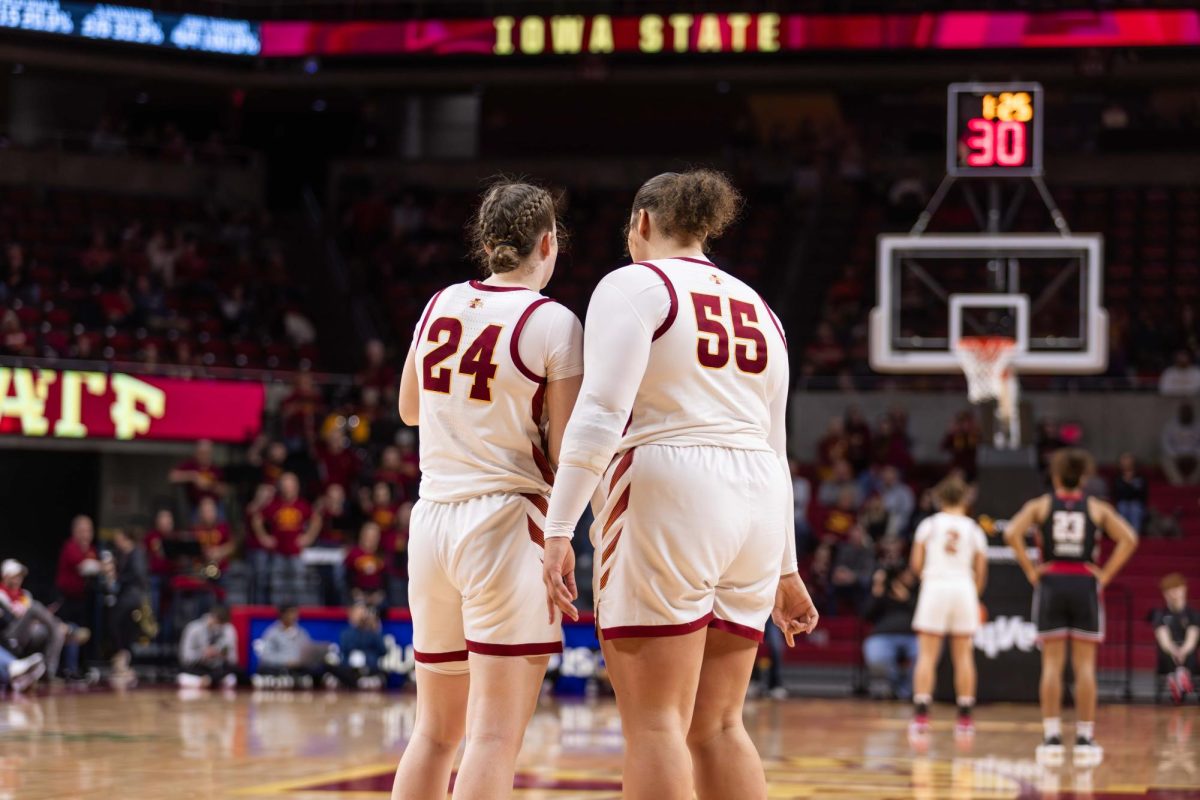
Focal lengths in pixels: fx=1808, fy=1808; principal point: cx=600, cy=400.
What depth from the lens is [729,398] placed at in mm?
5027

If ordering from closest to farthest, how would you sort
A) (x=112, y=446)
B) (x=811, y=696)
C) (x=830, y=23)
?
1. (x=811, y=696)
2. (x=112, y=446)
3. (x=830, y=23)

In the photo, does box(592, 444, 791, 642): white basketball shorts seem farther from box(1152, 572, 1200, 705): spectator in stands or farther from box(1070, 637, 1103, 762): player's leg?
box(1152, 572, 1200, 705): spectator in stands

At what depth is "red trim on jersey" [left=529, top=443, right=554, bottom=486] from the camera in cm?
523

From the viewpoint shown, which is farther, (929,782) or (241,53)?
(241,53)

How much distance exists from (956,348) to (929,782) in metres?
8.71

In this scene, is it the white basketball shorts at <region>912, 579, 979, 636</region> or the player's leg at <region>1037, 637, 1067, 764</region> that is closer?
the player's leg at <region>1037, 637, 1067, 764</region>

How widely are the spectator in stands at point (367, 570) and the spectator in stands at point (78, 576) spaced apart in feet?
8.82

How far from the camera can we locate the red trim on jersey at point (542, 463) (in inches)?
206

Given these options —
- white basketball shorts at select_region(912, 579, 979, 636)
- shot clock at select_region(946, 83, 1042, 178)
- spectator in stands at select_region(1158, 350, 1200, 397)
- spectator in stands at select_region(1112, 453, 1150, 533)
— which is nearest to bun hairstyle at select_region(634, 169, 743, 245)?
white basketball shorts at select_region(912, 579, 979, 636)

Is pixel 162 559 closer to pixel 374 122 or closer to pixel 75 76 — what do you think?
pixel 75 76

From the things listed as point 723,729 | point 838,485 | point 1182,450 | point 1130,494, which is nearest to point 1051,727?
point 723,729

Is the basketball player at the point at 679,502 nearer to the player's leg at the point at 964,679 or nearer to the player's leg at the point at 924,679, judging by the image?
the player's leg at the point at 924,679

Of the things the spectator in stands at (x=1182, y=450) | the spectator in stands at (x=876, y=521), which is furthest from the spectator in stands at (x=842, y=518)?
the spectator in stands at (x=1182, y=450)

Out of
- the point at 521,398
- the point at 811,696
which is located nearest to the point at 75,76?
the point at 811,696
